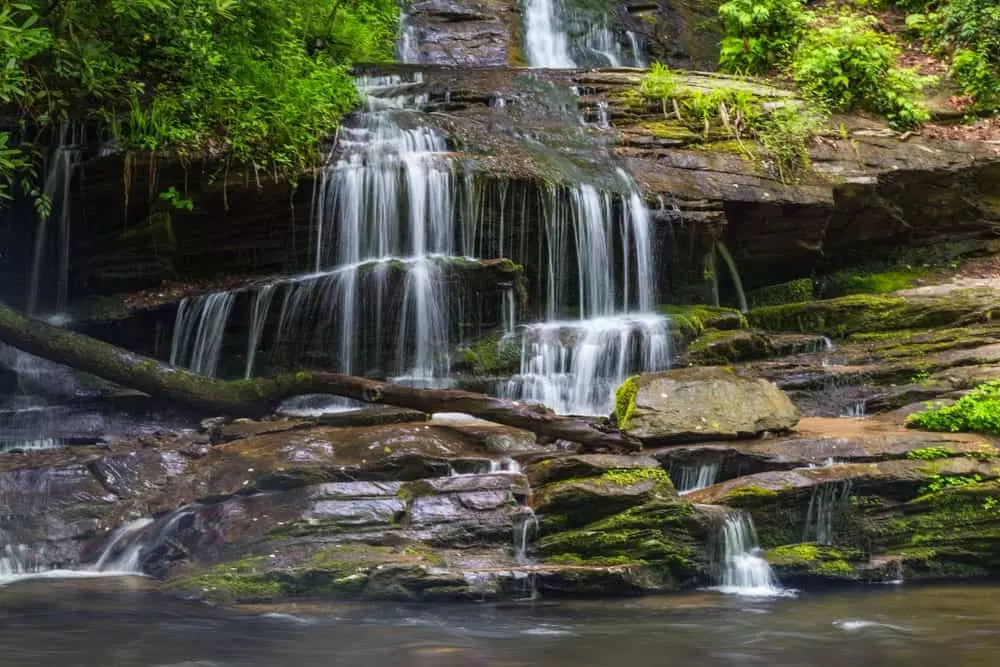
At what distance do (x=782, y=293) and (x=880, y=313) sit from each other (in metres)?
2.31

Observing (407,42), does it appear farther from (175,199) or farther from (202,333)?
(202,333)

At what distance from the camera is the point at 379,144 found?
1160 cm

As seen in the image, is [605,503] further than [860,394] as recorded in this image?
No

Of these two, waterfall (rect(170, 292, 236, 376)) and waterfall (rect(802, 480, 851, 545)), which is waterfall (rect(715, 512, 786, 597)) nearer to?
waterfall (rect(802, 480, 851, 545))

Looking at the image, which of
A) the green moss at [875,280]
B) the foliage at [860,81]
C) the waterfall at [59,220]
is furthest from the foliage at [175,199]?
the foliage at [860,81]

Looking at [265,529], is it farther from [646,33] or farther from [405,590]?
[646,33]

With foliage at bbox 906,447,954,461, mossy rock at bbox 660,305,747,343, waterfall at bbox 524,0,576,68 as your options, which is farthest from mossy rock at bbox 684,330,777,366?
waterfall at bbox 524,0,576,68

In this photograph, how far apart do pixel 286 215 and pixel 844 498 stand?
6.99m

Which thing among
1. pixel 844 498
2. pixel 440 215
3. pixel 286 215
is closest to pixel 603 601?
pixel 844 498

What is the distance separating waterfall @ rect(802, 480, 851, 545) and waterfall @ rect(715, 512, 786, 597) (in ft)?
1.46

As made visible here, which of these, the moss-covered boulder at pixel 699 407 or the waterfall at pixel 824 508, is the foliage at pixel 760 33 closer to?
the moss-covered boulder at pixel 699 407

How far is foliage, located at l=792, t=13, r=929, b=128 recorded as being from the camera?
44.8 ft

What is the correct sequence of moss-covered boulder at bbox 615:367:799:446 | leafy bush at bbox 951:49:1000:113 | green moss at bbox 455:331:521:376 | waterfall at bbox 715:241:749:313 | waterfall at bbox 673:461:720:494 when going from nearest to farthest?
waterfall at bbox 673:461:720:494, moss-covered boulder at bbox 615:367:799:446, green moss at bbox 455:331:521:376, waterfall at bbox 715:241:749:313, leafy bush at bbox 951:49:1000:113

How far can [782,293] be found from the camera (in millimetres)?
12812
